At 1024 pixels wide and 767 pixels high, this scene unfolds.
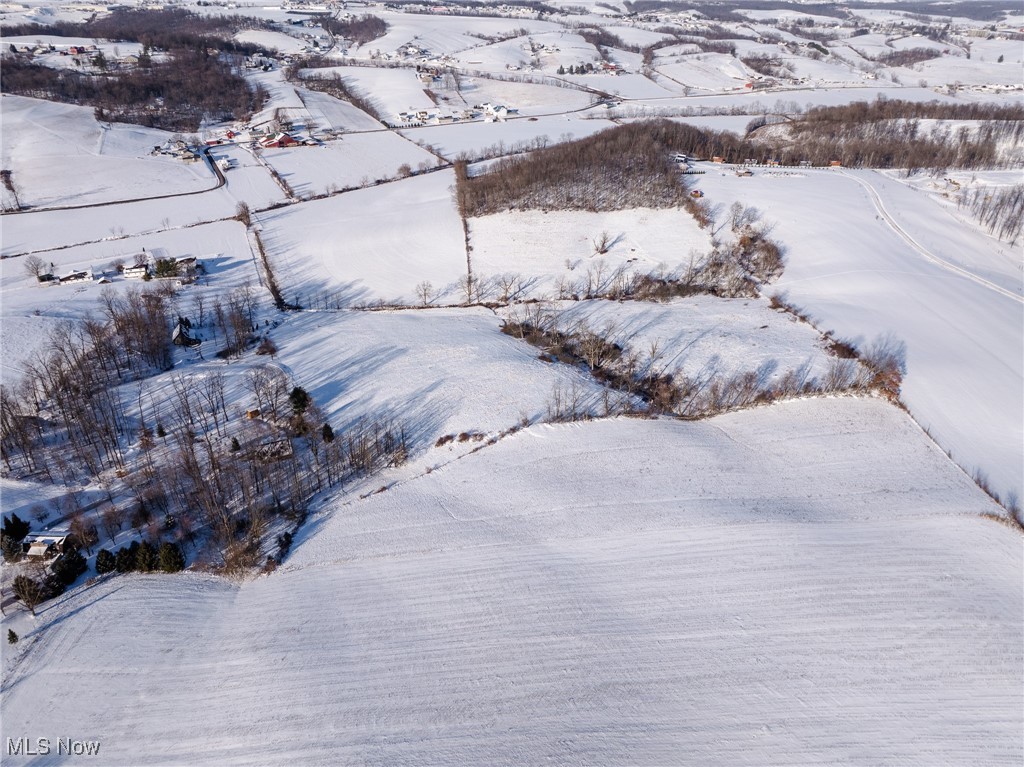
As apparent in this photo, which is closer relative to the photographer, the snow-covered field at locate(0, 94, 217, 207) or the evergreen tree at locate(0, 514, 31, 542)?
the evergreen tree at locate(0, 514, 31, 542)

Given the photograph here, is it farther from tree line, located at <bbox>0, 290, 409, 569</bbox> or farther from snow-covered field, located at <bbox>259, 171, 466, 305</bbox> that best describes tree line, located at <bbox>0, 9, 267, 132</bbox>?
tree line, located at <bbox>0, 290, 409, 569</bbox>

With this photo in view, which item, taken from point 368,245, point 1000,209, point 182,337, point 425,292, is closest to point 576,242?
point 425,292

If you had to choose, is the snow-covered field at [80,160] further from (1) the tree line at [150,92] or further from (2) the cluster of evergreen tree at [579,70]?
(2) the cluster of evergreen tree at [579,70]

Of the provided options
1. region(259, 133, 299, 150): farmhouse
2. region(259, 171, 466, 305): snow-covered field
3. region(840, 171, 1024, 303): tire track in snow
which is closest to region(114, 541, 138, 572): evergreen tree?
region(259, 171, 466, 305): snow-covered field

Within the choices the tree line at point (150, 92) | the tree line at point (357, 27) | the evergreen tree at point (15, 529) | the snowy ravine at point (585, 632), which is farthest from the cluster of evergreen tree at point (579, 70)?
the evergreen tree at point (15, 529)

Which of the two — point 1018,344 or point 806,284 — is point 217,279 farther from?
point 1018,344
